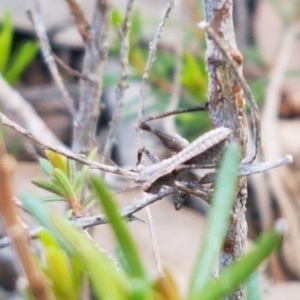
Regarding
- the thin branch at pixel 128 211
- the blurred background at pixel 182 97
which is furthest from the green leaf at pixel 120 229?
the blurred background at pixel 182 97

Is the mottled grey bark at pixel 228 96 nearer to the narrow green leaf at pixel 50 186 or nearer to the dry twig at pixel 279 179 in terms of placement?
the narrow green leaf at pixel 50 186

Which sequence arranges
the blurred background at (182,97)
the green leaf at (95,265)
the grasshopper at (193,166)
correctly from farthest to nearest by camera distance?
the blurred background at (182,97) → the grasshopper at (193,166) → the green leaf at (95,265)

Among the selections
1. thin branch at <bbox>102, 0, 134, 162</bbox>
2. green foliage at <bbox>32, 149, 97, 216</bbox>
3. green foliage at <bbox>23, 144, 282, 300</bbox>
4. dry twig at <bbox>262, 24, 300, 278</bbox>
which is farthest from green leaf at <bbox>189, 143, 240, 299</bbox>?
dry twig at <bbox>262, 24, 300, 278</bbox>

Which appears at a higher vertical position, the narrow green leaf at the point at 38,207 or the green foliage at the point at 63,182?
the narrow green leaf at the point at 38,207

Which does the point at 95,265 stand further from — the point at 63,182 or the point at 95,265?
the point at 63,182

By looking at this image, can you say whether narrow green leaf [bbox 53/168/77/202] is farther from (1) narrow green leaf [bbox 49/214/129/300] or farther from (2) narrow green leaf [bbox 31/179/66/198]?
(1) narrow green leaf [bbox 49/214/129/300]

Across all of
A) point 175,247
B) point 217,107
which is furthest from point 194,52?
point 217,107

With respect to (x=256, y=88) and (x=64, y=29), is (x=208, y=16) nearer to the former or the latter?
(x=256, y=88)

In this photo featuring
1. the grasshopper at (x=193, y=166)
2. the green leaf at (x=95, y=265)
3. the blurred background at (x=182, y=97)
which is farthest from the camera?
the blurred background at (x=182, y=97)

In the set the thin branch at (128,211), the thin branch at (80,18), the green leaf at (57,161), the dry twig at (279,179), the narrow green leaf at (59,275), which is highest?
the thin branch at (80,18)
